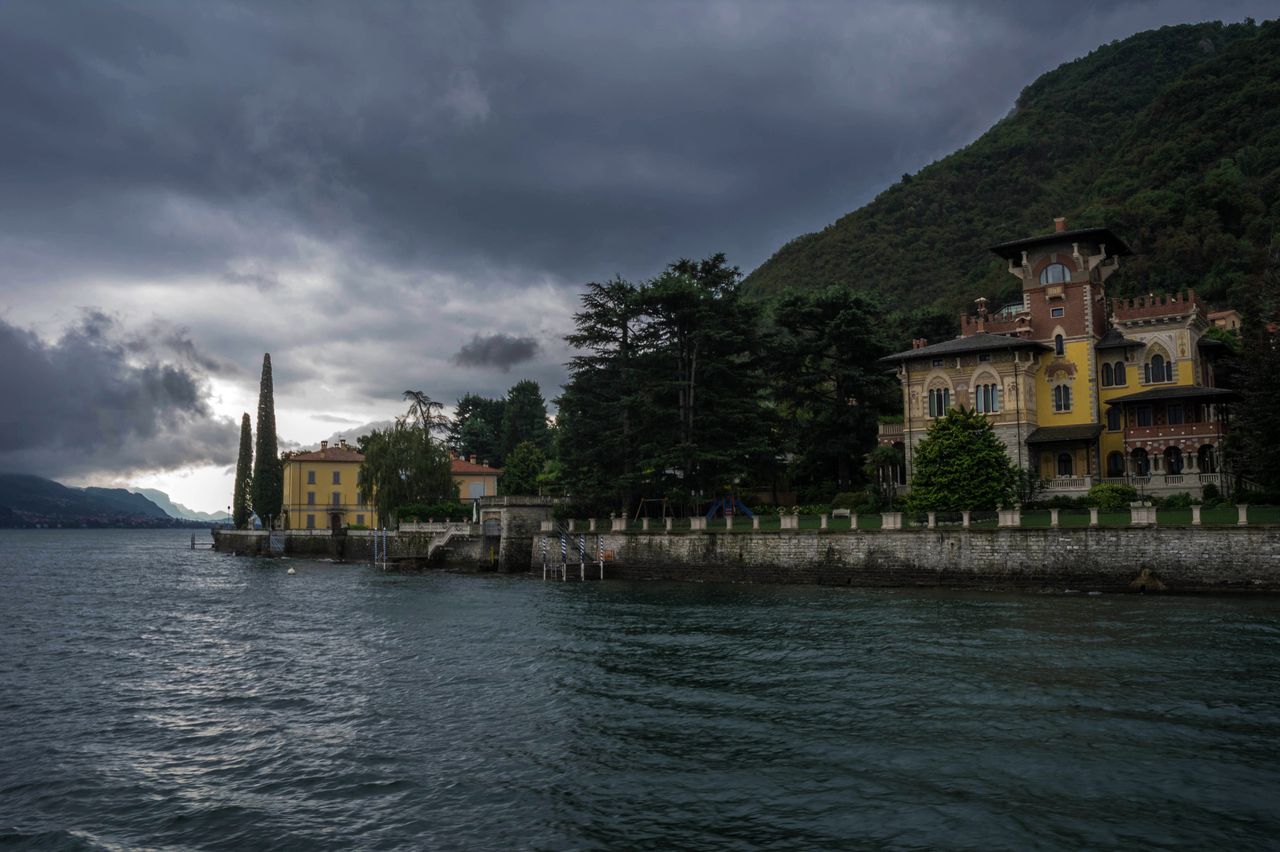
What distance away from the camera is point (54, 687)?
71.7 feet

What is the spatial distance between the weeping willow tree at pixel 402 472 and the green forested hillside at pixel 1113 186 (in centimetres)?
4219

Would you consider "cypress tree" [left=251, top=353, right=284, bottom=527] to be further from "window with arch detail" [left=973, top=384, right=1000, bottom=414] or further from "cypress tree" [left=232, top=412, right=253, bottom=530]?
"window with arch detail" [left=973, top=384, right=1000, bottom=414]

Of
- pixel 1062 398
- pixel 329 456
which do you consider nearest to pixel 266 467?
pixel 329 456

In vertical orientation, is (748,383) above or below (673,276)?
below

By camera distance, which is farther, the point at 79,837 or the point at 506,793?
the point at 506,793

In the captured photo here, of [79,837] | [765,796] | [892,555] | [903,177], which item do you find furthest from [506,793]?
[903,177]

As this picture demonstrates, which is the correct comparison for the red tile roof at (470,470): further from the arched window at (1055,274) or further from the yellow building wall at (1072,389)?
the arched window at (1055,274)

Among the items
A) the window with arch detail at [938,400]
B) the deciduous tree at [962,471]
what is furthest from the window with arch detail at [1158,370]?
the deciduous tree at [962,471]

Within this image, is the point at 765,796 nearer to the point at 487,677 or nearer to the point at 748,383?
the point at 487,677

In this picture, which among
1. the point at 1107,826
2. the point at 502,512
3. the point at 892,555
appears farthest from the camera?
the point at 502,512

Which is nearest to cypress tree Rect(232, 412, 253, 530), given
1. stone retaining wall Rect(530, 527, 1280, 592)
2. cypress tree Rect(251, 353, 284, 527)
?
cypress tree Rect(251, 353, 284, 527)

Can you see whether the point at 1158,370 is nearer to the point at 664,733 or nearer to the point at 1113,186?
the point at 664,733

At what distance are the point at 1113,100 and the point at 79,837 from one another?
552 feet

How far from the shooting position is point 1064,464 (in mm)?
51656
